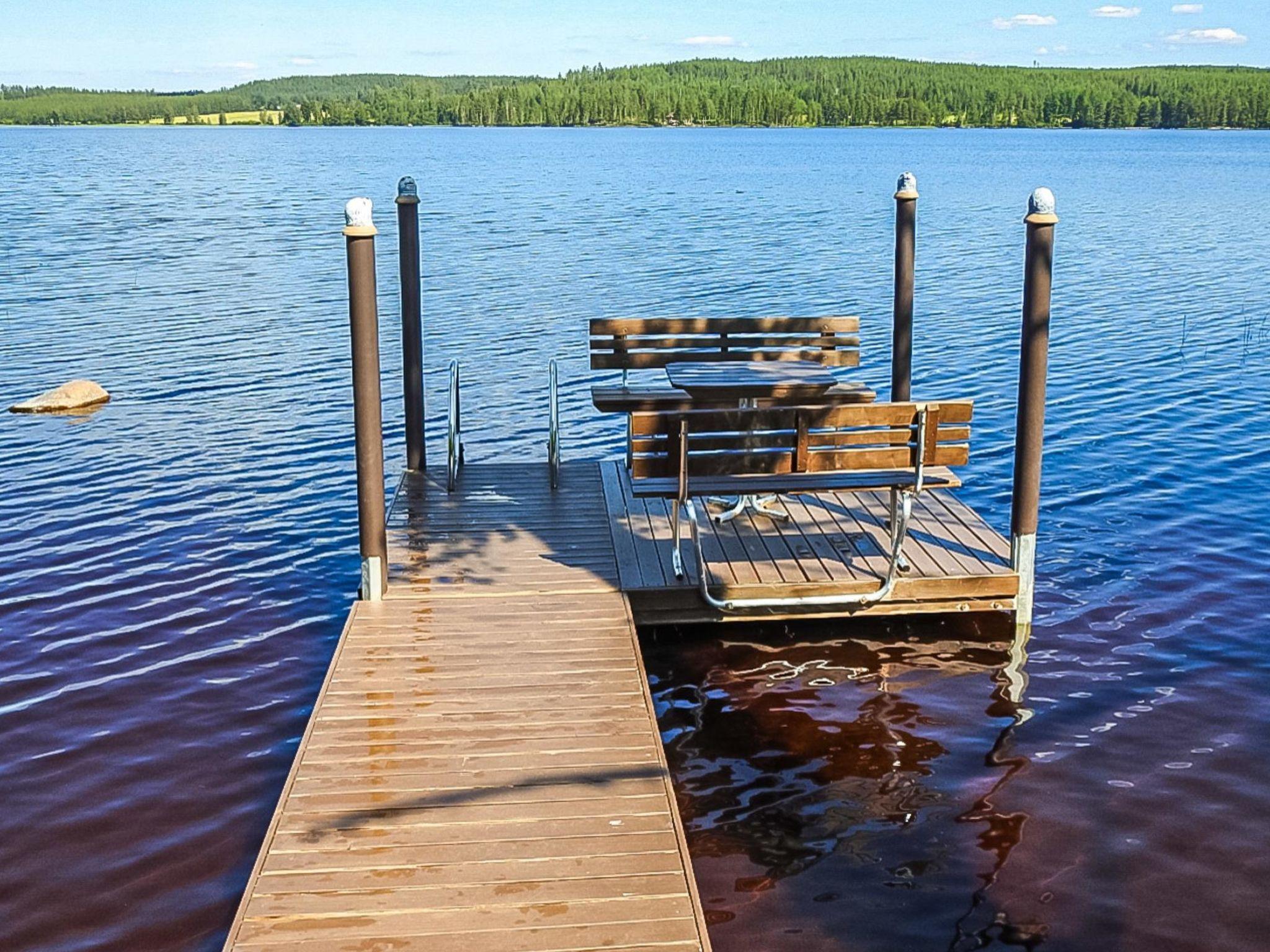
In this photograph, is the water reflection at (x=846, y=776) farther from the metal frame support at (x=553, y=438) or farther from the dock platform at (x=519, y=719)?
the metal frame support at (x=553, y=438)

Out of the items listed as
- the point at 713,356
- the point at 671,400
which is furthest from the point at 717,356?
the point at 671,400

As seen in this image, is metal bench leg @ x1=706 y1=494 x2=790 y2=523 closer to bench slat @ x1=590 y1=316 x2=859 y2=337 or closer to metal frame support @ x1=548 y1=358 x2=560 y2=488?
metal frame support @ x1=548 y1=358 x2=560 y2=488

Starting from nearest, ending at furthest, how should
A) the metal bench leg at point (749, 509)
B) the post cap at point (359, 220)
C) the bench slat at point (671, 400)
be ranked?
1. the post cap at point (359, 220)
2. the bench slat at point (671, 400)
3. the metal bench leg at point (749, 509)

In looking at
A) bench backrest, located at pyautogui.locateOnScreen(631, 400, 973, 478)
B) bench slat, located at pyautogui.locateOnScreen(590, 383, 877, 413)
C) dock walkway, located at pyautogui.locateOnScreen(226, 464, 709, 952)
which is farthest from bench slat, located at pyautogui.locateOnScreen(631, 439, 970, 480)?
dock walkway, located at pyautogui.locateOnScreen(226, 464, 709, 952)

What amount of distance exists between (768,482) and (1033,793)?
6.88ft

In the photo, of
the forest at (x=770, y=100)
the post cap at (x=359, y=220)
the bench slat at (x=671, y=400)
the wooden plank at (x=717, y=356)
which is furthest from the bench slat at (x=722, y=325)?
the forest at (x=770, y=100)

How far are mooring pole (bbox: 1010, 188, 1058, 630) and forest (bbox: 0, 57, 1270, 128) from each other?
138340 mm

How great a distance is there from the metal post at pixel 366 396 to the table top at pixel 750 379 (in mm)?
1970

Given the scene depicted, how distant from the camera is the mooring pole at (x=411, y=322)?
30.3ft

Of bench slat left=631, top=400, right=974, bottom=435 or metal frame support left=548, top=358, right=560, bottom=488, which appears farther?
metal frame support left=548, top=358, right=560, bottom=488

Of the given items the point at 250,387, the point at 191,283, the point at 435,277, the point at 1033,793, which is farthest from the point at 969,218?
the point at 1033,793

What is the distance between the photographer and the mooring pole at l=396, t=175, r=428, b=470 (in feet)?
30.3

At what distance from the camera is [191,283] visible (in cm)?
2319

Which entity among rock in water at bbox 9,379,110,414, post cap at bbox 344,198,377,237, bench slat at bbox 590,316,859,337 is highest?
post cap at bbox 344,198,377,237
